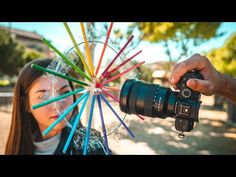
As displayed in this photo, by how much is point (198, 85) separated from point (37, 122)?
116 cm

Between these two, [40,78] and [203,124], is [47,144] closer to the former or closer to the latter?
[40,78]

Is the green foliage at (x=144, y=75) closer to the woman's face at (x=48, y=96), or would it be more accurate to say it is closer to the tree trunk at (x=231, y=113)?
the woman's face at (x=48, y=96)

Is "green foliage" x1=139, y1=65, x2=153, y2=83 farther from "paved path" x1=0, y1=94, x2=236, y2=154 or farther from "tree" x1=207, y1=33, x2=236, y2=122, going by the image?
"tree" x1=207, y1=33, x2=236, y2=122

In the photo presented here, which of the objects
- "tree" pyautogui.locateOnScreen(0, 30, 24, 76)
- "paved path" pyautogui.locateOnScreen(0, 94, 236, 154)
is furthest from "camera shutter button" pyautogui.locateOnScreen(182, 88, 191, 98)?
"tree" pyautogui.locateOnScreen(0, 30, 24, 76)

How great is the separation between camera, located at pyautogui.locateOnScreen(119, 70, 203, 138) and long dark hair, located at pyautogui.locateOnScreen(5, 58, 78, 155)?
572 mm

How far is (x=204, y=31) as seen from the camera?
7887 millimetres

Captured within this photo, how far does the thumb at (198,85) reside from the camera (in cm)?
105

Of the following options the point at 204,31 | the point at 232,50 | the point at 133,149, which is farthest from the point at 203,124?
the point at 232,50

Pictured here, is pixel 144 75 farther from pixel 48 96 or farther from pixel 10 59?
pixel 10 59

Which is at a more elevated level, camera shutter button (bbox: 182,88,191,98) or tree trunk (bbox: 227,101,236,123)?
camera shutter button (bbox: 182,88,191,98)

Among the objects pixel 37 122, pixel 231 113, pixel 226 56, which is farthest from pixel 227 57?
pixel 37 122

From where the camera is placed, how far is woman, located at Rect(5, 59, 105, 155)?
1.50m

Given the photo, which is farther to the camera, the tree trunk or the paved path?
the tree trunk

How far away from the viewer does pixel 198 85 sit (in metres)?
1.05
